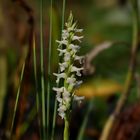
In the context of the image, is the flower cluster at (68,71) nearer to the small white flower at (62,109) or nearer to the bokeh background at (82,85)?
the small white flower at (62,109)

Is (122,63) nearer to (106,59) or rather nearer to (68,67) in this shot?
(106,59)

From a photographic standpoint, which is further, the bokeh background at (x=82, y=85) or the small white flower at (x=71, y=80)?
the bokeh background at (x=82, y=85)

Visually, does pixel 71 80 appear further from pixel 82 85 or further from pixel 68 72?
pixel 82 85

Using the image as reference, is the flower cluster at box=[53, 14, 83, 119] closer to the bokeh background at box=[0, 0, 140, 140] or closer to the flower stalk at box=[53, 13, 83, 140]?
the flower stalk at box=[53, 13, 83, 140]

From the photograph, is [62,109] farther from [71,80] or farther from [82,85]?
[82,85]

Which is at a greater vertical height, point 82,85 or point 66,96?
point 66,96

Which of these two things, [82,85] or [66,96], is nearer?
[66,96]

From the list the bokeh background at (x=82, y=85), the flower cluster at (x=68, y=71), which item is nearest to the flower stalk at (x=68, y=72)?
the flower cluster at (x=68, y=71)

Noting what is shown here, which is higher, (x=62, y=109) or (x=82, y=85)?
(x=62, y=109)

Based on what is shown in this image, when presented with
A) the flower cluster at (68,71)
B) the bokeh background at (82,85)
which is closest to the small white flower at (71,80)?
the flower cluster at (68,71)

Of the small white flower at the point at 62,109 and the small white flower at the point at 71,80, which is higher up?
the small white flower at the point at 71,80

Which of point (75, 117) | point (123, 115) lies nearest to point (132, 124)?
point (123, 115)

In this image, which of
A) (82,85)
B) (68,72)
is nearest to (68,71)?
(68,72)
